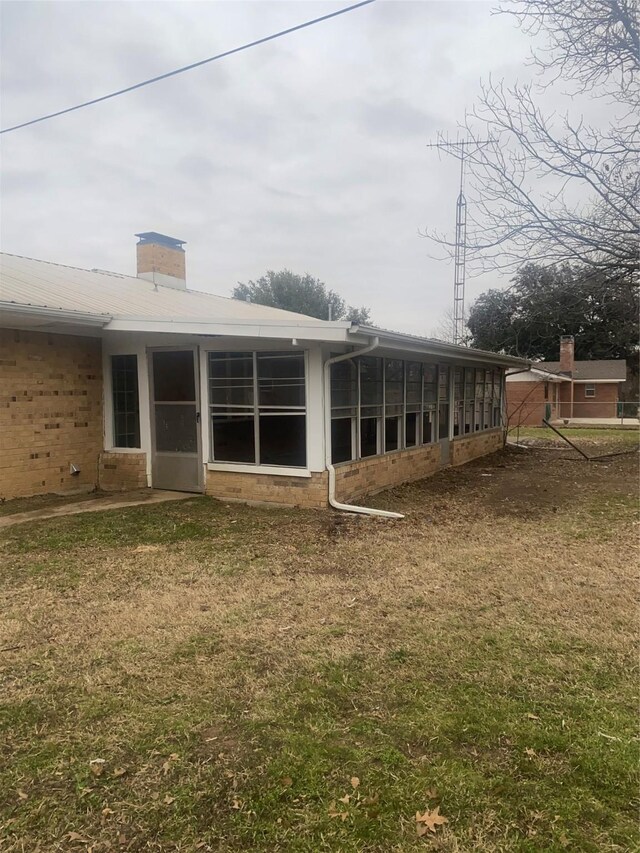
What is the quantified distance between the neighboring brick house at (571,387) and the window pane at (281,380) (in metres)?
27.5

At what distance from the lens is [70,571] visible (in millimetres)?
5391

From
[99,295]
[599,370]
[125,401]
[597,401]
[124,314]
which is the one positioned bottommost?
[597,401]

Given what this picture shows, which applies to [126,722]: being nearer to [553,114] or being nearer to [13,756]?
[13,756]

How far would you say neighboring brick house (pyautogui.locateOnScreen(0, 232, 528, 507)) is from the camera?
7.92 meters

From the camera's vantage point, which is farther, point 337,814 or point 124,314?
point 124,314

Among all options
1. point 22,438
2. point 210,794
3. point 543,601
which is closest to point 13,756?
point 210,794

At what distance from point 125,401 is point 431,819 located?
8.20 m

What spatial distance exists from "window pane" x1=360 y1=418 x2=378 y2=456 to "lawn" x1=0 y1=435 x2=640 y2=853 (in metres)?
2.88

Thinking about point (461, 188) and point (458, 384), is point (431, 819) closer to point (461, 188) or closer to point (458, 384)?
point (461, 188)

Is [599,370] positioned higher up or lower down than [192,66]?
lower down

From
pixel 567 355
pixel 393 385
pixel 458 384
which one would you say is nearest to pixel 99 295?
pixel 393 385

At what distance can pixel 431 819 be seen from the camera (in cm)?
224

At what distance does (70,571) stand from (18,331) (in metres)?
4.28

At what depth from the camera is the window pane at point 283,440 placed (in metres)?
8.14
